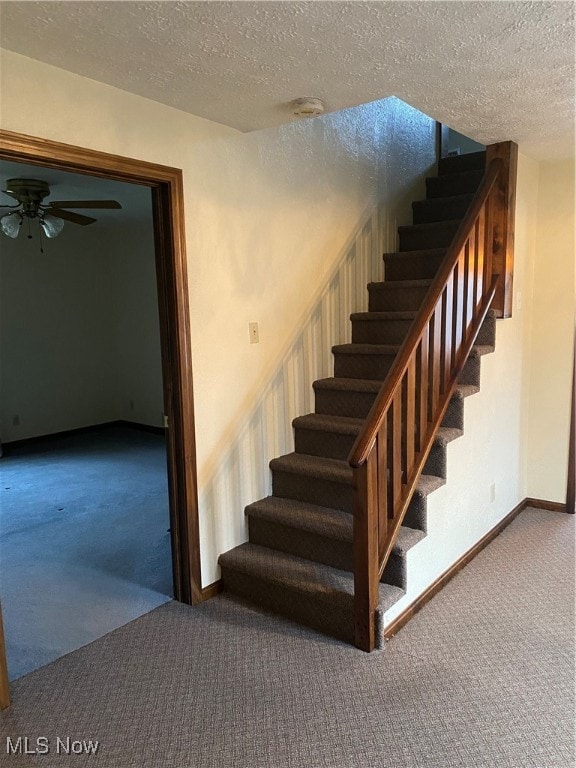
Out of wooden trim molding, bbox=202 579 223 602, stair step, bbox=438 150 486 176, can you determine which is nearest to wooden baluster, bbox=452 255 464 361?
wooden trim molding, bbox=202 579 223 602

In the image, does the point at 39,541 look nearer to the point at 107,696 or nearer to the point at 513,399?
the point at 107,696

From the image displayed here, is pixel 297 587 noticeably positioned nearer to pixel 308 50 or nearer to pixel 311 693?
pixel 311 693

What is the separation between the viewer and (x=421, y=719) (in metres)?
1.94

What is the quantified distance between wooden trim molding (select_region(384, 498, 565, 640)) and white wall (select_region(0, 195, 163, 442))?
13.4ft

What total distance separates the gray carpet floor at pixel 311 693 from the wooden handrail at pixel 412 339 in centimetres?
85

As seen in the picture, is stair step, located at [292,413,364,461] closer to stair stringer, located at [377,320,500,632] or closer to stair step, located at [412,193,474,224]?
stair stringer, located at [377,320,500,632]

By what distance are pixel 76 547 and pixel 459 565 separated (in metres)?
2.26

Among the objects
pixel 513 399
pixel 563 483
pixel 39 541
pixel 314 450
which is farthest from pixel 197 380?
pixel 563 483

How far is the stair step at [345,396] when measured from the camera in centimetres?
315

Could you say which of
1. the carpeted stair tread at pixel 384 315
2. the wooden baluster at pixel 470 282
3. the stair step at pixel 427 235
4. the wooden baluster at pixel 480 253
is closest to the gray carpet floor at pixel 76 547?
the carpeted stair tread at pixel 384 315

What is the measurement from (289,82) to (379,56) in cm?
36

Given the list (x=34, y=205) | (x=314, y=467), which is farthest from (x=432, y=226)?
(x=34, y=205)

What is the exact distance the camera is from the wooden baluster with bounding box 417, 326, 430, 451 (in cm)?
251

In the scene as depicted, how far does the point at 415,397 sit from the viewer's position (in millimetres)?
2588
